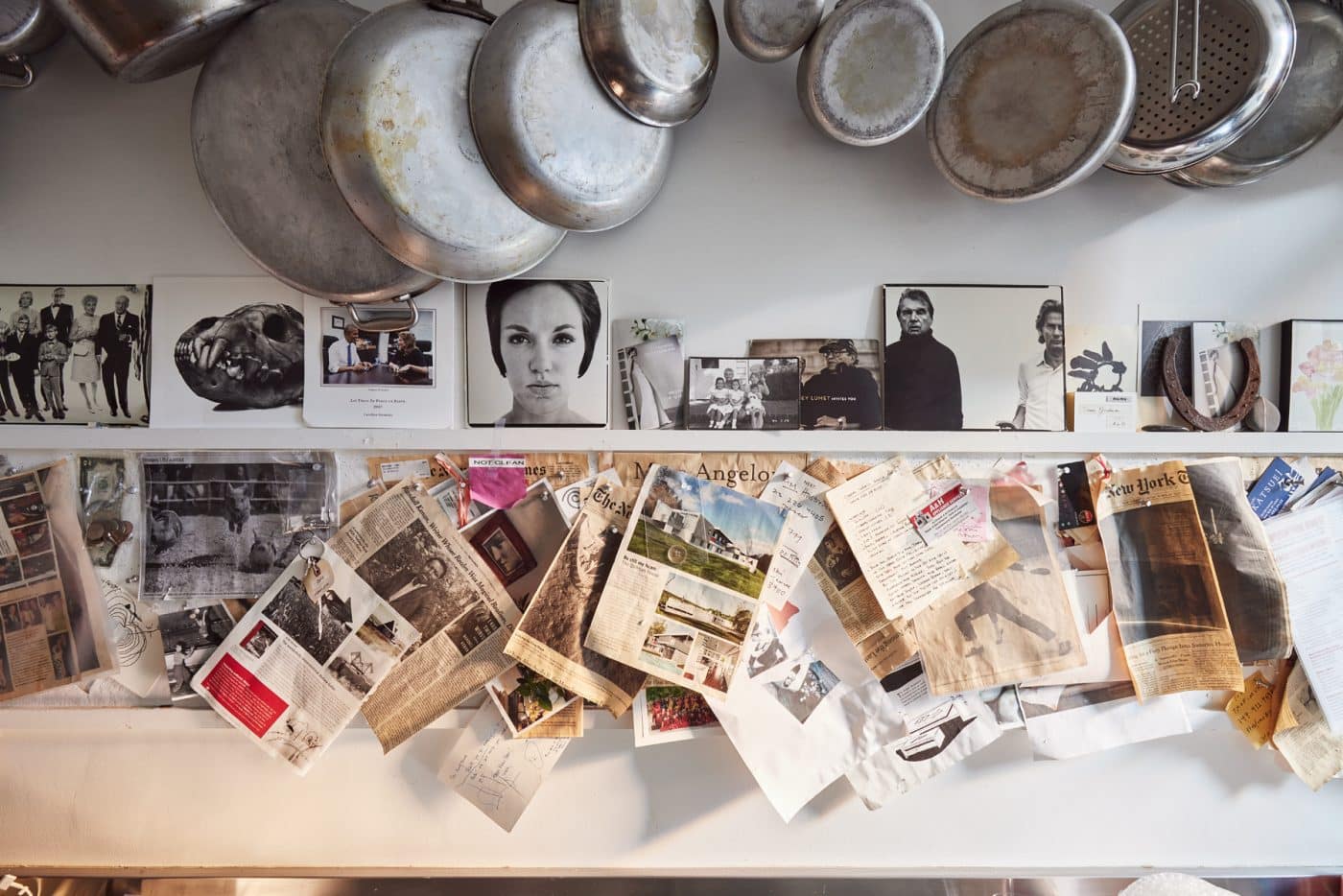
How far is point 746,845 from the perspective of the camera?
92 centimetres

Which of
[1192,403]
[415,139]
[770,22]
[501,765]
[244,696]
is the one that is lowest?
[501,765]

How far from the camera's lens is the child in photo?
0.85 metres

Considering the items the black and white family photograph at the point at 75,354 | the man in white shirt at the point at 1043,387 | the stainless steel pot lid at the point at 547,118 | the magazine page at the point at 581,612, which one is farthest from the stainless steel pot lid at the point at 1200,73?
the black and white family photograph at the point at 75,354

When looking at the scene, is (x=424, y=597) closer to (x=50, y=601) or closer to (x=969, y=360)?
(x=50, y=601)

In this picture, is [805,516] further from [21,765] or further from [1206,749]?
[21,765]

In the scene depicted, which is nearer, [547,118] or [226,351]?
[547,118]

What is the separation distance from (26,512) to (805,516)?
3.27ft

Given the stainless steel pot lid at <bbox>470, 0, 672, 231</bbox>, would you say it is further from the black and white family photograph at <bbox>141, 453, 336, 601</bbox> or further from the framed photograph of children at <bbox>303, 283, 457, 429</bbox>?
the black and white family photograph at <bbox>141, 453, 336, 601</bbox>

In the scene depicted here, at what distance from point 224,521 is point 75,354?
0.92 feet

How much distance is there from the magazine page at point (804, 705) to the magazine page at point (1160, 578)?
1.07 feet

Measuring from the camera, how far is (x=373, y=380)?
0.85 meters

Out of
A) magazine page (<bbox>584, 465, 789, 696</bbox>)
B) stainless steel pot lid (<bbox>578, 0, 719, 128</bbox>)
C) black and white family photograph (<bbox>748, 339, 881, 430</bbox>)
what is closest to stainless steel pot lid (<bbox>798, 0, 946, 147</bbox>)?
stainless steel pot lid (<bbox>578, 0, 719, 128</bbox>)

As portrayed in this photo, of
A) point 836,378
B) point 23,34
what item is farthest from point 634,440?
point 23,34

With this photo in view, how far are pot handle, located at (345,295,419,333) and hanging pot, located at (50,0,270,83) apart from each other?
1.05ft
